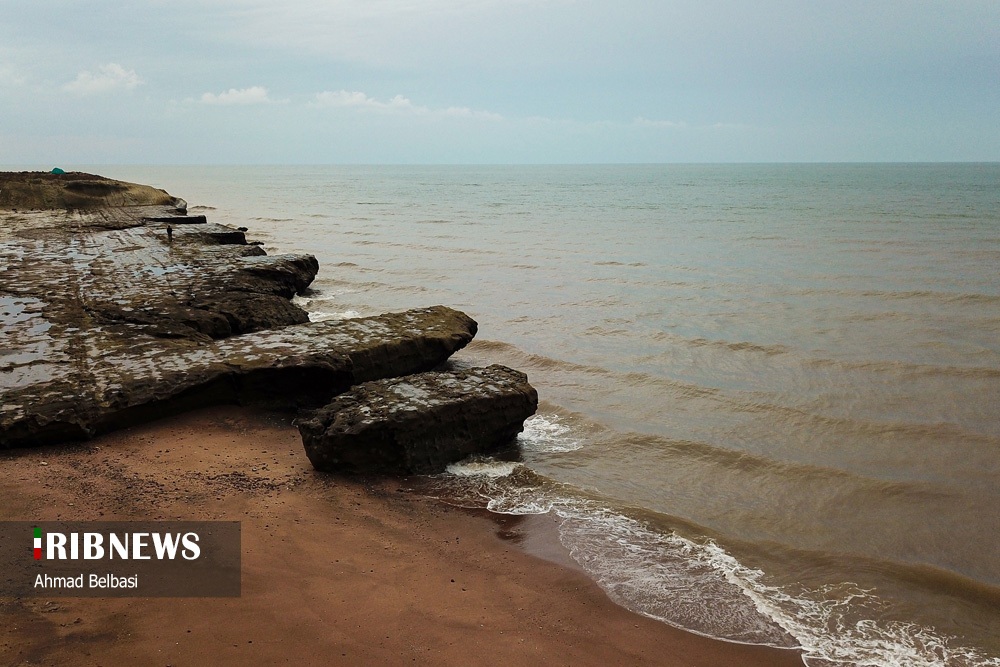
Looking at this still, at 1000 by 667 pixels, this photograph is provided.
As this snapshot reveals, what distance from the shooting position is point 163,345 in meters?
7.09

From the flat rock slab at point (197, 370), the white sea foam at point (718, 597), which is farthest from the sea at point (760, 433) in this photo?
the flat rock slab at point (197, 370)

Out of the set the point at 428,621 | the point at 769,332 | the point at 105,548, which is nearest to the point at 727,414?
the point at 769,332

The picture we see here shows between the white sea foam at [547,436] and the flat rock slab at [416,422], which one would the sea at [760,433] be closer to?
the white sea foam at [547,436]

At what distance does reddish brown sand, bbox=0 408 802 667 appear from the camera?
3.49 metres

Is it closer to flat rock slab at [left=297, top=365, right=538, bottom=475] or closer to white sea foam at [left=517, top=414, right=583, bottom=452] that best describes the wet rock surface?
flat rock slab at [left=297, top=365, right=538, bottom=475]

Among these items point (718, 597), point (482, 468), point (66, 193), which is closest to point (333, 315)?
point (482, 468)

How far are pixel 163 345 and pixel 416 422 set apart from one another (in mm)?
2938

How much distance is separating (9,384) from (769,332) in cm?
978

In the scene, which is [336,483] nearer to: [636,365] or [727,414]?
[727,414]

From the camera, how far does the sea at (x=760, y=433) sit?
460cm

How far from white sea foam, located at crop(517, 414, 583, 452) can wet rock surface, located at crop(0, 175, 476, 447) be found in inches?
50.0

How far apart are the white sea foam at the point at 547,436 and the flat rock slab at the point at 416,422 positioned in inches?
15.0

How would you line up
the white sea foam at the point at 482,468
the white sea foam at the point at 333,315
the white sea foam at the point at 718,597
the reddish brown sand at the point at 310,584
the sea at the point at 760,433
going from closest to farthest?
1. the reddish brown sand at the point at 310,584
2. the white sea foam at the point at 718,597
3. the sea at the point at 760,433
4. the white sea foam at the point at 482,468
5. the white sea foam at the point at 333,315

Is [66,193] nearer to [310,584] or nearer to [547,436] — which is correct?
[547,436]
